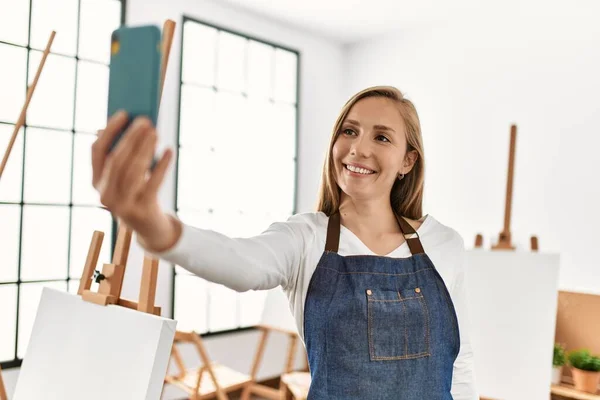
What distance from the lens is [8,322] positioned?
10.8 ft

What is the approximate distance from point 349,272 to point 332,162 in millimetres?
321

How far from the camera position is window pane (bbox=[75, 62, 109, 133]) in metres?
3.61

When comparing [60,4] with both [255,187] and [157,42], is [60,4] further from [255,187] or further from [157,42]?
[157,42]

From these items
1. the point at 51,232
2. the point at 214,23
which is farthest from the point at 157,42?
the point at 214,23

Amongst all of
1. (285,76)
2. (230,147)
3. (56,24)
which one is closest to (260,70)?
(285,76)

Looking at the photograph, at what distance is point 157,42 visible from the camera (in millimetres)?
747

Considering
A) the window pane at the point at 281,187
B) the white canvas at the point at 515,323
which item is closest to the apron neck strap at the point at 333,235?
the white canvas at the point at 515,323

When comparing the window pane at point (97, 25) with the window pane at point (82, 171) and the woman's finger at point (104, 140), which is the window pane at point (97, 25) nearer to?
the window pane at point (82, 171)

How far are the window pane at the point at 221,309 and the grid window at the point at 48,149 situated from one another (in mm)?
1003

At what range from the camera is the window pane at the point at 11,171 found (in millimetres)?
3254

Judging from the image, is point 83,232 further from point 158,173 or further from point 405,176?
point 158,173

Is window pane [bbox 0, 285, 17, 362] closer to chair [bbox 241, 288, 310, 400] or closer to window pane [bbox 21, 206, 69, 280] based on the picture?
window pane [bbox 21, 206, 69, 280]

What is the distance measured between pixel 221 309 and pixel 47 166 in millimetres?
1778

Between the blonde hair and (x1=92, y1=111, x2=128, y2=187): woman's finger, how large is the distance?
843 mm
